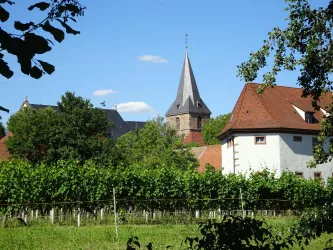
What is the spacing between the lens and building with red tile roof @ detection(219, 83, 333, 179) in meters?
41.1

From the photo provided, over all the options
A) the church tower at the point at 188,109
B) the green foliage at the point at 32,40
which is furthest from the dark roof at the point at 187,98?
the green foliage at the point at 32,40

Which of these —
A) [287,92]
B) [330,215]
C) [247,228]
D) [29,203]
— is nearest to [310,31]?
[330,215]

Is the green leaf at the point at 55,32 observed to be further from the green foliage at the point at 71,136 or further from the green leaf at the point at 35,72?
the green foliage at the point at 71,136

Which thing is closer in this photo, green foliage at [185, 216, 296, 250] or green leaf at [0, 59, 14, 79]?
green leaf at [0, 59, 14, 79]

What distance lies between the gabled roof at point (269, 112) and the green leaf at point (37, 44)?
39.4 m

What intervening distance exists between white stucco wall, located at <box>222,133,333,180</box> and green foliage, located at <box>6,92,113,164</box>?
1215 cm

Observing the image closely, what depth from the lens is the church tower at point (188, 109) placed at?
10711 centimetres

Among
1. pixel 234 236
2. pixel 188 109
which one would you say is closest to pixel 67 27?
pixel 234 236

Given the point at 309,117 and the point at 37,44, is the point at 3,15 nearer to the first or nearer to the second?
the point at 37,44

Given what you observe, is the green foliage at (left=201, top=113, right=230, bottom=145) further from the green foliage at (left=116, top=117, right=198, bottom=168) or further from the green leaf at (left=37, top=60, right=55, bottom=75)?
the green leaf at (left=37, top=60, right=55, bottom=75)

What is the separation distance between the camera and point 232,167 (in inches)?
1674

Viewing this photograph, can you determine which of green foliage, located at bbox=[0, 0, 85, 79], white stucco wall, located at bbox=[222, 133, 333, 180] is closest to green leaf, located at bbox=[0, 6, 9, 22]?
green foliage, located at bbox=[0, 0, 85, 79]

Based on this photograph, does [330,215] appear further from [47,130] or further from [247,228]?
[47,130]

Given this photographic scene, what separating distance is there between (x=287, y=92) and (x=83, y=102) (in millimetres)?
19543
